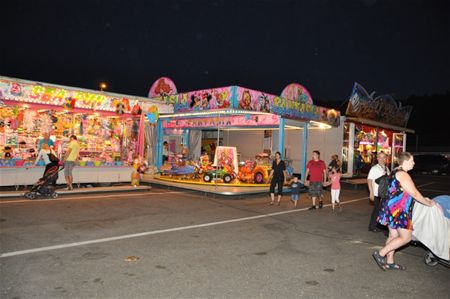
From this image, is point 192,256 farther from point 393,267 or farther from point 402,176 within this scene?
point 402,176

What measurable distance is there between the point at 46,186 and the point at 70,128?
4.79 m

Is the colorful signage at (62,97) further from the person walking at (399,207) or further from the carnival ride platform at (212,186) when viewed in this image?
the person walking at (399,207)

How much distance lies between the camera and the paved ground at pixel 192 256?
4.40 m

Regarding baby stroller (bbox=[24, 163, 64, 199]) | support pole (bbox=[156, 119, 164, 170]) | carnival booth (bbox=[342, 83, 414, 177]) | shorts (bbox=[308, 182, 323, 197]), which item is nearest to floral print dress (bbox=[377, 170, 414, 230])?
shorts (bbox=[308, 182, 323, 197])

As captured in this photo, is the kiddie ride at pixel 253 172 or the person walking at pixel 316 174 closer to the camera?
the person walking at pixel 316 174

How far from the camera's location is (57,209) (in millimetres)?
9078

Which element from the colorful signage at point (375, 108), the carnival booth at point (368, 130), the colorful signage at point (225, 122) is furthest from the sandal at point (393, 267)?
the colorful signage at point (375, 108)

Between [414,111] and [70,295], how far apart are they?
201 ft

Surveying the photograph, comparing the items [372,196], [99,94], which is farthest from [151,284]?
[99,94]

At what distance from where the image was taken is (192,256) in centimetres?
568

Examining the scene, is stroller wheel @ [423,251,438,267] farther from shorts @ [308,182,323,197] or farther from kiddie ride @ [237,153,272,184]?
kiddie ride @ [237,153,272,184]

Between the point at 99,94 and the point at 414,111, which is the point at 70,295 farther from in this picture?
the point at 414,111

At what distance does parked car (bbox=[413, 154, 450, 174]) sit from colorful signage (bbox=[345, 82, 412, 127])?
3.88 metres

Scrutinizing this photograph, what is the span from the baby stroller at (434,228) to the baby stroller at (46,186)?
991 centimetres
